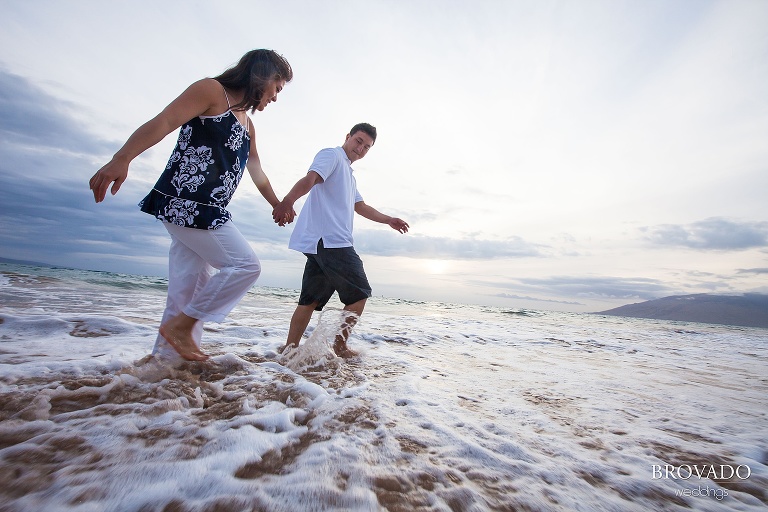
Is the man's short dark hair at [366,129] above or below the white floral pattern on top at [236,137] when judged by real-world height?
above

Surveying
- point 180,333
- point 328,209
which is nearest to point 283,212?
point 328,209

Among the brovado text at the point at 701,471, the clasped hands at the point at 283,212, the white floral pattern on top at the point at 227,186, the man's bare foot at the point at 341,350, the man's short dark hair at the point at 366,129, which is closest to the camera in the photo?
the brovado text at the point at 701,471

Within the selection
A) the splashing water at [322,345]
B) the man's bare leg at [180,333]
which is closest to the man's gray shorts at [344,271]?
the splashing water at [322,345]

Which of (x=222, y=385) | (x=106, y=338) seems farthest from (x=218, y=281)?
(x=106, y=338)

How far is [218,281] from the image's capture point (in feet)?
7.70

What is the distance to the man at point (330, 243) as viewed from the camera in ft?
11.0

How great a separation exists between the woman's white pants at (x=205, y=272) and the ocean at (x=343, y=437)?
39cm

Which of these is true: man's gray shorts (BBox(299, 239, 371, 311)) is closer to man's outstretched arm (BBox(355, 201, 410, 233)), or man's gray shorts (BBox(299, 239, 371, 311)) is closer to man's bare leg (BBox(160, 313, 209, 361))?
man's outstretched arm (BBox(355, 201, 410, 233))

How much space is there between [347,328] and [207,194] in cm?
180

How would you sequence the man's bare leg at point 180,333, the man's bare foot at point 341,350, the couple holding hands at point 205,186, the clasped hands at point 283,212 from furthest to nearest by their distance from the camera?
the man's bare foot at point 341,350
the clasped hands at point 283,212
the man's bare leg at point 180,333
the couple holding hands at point 205,186

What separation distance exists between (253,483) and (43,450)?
77 centimetres

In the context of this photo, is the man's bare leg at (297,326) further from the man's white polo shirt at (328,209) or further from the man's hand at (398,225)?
the man's hand at (398,225)

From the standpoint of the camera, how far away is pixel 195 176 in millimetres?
2199

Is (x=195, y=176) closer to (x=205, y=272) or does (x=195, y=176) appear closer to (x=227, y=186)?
(x=227, y=186)
